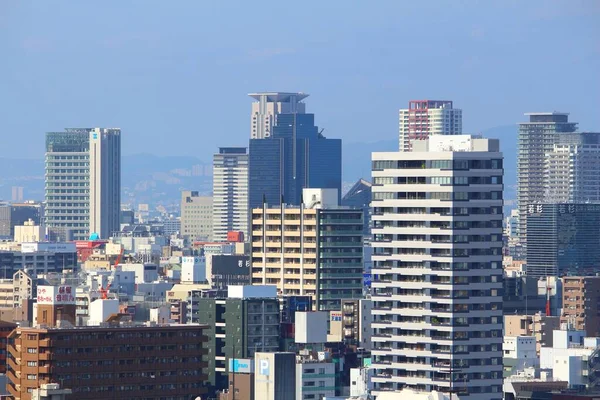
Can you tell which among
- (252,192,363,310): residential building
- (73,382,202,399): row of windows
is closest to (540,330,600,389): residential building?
(252,192,363,310): residential building

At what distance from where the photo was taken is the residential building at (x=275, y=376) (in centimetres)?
10731

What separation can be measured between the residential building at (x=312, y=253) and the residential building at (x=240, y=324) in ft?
75.5

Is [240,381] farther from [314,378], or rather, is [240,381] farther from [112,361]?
[112,361]

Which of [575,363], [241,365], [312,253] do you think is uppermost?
[312,253]

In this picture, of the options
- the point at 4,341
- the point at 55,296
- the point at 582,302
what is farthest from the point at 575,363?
the point at 582,302

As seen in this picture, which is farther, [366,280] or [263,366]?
[366,280]

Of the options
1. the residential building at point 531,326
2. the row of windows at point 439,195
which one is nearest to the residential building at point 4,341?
the row of windows at point 439,195

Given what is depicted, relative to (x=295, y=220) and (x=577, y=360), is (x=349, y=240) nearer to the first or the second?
(x=295, y=220)

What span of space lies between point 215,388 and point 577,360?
921 inches

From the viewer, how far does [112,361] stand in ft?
321

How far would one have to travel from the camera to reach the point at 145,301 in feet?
567

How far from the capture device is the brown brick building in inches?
3752

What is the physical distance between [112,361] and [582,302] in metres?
79.9

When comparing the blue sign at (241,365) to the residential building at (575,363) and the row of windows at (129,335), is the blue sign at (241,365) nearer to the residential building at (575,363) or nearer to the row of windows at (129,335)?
the row of windows at (129,335)
